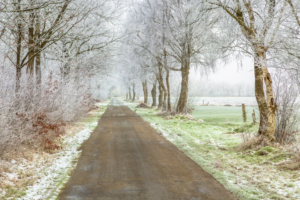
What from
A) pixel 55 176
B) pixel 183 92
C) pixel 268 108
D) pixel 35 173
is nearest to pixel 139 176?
pixel 55 176

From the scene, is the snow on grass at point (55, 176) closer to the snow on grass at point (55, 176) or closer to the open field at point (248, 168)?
the snow on grass at point (55, 176)

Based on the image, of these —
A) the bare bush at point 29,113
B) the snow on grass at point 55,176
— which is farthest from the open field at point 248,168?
the bare bush at point 29,113

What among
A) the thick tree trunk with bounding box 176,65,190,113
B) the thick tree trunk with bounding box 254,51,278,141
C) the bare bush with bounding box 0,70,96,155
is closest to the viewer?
the bare bush with bounding box 0,70,96,155

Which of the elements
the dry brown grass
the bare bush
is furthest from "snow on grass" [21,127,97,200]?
the bare bush

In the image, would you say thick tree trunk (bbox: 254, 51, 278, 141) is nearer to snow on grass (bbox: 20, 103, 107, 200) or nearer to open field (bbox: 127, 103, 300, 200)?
open field (bbox: 127, 103, 300, 200)

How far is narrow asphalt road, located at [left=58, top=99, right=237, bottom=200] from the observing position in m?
4.93

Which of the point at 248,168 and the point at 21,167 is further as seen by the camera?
the point at 248,168

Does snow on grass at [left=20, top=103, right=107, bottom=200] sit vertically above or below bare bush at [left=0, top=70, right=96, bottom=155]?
below

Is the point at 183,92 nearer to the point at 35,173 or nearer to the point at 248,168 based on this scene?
the point at 248,168

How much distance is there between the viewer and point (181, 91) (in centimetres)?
2098

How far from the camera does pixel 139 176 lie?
6051mm

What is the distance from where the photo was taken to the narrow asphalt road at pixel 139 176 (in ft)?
16.2

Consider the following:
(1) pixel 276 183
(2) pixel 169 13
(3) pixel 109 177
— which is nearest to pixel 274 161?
(1) pixel 276 183

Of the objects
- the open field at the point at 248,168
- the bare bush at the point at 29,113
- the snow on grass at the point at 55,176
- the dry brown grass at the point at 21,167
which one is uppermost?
the bare bush at the point at 29,113
